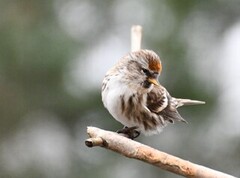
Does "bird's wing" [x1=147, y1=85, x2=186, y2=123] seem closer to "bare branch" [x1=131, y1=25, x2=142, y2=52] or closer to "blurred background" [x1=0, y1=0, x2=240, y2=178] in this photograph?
"bare branch" [x1=131, y1=25, x2=142, y2=52]

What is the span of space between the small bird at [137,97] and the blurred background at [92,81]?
156 centimetres

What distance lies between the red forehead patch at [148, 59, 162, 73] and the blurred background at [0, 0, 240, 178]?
1.90 metres

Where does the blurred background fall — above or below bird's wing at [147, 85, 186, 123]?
below

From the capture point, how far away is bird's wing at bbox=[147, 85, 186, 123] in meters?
3.18

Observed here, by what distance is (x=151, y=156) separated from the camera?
7.16 feet

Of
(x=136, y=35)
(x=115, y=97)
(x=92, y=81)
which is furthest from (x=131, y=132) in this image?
(x=92, y=81)

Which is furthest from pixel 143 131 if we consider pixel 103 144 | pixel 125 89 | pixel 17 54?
pixel 17 54

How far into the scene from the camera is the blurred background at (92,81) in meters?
5.05

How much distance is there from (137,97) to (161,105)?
0.16m

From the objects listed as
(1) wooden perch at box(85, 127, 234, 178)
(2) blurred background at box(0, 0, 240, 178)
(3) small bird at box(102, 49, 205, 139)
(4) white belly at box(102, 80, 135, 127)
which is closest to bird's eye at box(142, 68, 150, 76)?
(3) small bird at box(102, 49, 205, 139)

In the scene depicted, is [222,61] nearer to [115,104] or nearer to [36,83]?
[36,83]

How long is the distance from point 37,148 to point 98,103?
0.67 metres

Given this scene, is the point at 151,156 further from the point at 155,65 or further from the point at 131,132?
the point at 131,132

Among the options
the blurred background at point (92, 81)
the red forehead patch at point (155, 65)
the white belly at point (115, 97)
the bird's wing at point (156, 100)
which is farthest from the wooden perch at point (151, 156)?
the blurred background at point (92, 81)
